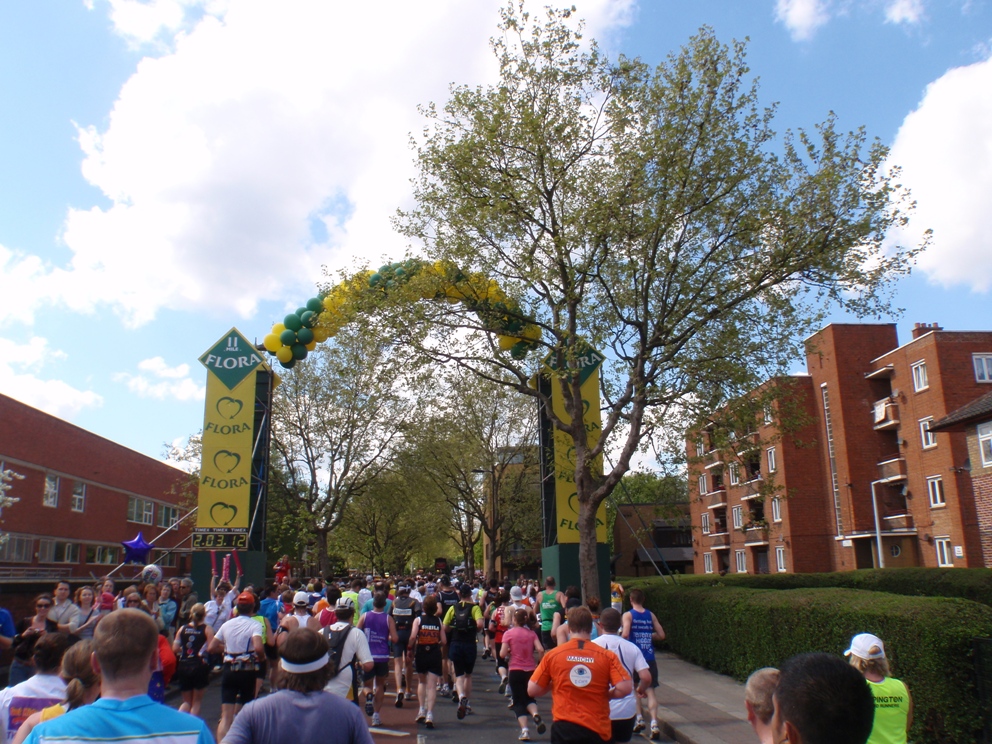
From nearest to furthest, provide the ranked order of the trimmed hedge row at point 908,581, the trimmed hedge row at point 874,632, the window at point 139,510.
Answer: the trimmed hedge row at point 874,632
the trimmed hedge row at point 908,581
the window at point 139,510

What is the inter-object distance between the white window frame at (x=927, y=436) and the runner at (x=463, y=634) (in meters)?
28.5

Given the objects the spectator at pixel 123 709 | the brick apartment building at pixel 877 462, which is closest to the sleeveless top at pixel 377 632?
the spectator at pixel 123 709

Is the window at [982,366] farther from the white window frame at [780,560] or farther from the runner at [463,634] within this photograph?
the runner at [463,634]

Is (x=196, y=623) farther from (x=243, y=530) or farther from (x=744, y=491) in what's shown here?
(x=744, y=491)

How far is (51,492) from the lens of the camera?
94.1 feet

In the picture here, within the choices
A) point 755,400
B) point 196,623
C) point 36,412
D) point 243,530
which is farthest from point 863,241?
point 36,412

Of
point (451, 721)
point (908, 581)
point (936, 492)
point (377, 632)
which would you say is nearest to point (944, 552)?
point (936, 492)

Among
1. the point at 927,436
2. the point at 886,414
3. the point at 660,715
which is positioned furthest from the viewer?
the point at 886,414

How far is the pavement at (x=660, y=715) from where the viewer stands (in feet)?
33.9

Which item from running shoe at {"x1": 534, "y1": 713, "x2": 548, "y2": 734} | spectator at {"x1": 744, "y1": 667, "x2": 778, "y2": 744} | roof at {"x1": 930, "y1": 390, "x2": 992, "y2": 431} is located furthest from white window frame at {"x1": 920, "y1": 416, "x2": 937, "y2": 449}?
spectator at {"x1": 744, "y1": 667, "x2": 778, "y2": 744}

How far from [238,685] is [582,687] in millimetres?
4773

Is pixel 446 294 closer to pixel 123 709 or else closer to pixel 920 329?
pixel 123 709

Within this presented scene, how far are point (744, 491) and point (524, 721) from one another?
41010mm

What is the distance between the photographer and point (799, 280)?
16172 millimetres
